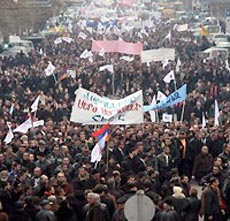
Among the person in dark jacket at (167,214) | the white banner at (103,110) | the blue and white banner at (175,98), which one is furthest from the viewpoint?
the blue and white banner at (175,98)

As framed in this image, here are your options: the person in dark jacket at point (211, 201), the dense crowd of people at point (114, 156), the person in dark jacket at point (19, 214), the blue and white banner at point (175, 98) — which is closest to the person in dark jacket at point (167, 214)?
the dense crowd of people at point (114, 156)

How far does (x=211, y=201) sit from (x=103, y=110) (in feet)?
15.5

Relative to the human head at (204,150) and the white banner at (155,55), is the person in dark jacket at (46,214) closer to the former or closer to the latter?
the human head at (204,150)

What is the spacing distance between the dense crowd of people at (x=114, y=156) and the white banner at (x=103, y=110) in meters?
0.54

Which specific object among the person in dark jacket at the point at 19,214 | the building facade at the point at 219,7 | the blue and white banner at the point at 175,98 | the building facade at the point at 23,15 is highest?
the person in dark jacket at the point at 19,214

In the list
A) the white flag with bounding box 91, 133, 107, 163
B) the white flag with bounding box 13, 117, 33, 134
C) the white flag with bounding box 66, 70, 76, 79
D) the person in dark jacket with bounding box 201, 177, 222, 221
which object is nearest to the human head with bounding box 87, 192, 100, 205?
the person in dark jacket with bounding box 201, 177, 222, 221

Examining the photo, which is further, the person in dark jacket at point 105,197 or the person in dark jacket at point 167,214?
the person in dark jacket at point 105,197

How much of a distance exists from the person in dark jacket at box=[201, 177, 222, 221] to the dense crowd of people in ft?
0.05

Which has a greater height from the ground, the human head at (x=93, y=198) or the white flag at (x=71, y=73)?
the human head at (x=93, y=198)

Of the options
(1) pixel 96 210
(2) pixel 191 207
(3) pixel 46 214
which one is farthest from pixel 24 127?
(3) pixel 46 214

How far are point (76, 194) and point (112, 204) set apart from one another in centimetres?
73

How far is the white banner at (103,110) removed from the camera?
20.2m

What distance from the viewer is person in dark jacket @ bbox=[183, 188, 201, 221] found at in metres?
15.7

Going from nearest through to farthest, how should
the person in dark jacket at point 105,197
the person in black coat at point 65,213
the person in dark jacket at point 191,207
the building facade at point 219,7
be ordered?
A: 1. the person in black coat at point 65,213
2. the person in dark jacket at point 105,197
3. the person in dark jacket at point 191,207
4. the building facade at point 219,7
